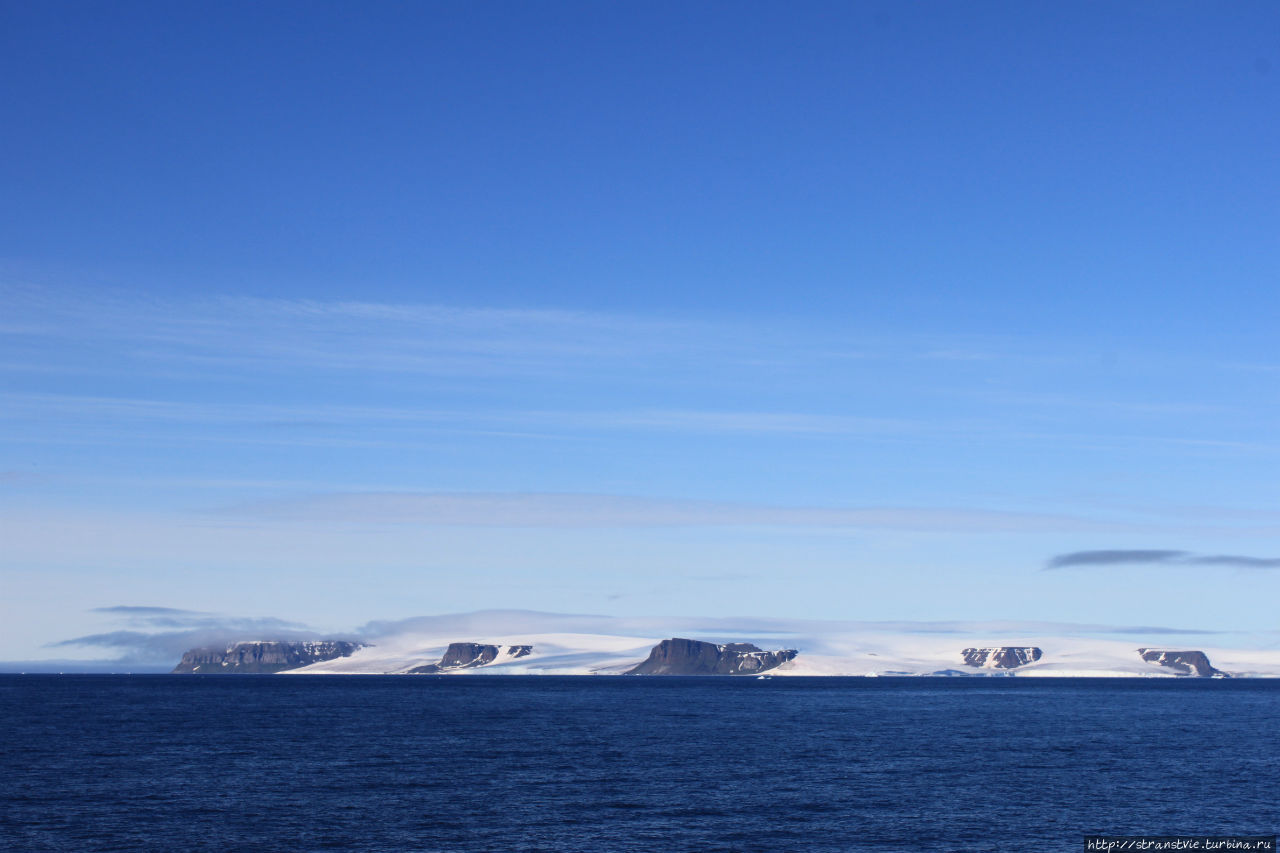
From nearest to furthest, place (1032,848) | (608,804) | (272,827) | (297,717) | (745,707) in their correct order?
(1032,848)
(272,827)
(608,804)
(297,717)
(745,707)

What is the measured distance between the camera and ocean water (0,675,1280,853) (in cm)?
5381

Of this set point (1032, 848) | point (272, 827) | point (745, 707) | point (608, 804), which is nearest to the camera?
point (1032, 848)

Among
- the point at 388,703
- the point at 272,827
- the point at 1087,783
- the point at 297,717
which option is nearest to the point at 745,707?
the point at 388,703

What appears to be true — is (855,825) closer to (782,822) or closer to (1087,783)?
(782,822)

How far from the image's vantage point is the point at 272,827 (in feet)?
180

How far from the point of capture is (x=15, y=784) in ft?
225

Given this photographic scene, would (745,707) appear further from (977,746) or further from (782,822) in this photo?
(782,822)

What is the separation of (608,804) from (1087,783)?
30.8 m

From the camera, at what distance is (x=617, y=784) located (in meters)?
71.0

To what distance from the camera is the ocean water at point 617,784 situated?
53.8 metres

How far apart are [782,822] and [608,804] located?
33.0ft

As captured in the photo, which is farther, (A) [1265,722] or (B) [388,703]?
(B) [388,703]

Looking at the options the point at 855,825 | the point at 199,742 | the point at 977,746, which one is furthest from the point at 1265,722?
the point at 199,742

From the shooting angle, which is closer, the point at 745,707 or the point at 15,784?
the point at 15,784
